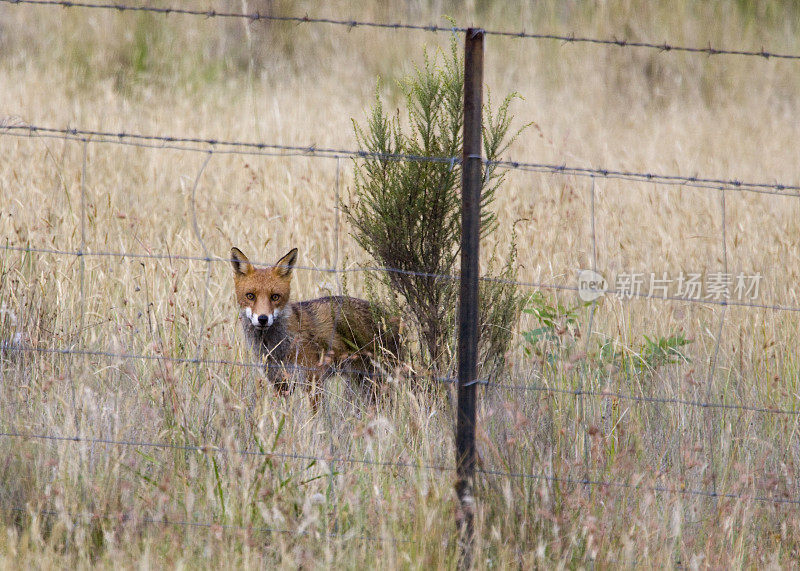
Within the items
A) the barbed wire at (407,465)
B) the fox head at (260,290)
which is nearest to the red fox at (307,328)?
the fox head at (260,290)

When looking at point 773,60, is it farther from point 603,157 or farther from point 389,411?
point 389,411

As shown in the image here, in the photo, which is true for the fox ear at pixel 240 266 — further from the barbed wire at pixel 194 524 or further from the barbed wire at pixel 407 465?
the barbed wire at pixel 194 524

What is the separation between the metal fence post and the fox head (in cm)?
218

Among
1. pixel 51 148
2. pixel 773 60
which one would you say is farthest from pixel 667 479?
pixel 773 60

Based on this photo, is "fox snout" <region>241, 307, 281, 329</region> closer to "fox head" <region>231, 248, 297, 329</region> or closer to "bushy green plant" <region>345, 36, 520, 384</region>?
"fox head" <region>231, 248, 297, 329</region>

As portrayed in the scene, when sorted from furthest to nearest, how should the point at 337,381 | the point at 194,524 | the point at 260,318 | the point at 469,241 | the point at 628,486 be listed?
the point at 337,381
the point at 260,318
the point at 628,486
the point at 194,524
the point at 469,241

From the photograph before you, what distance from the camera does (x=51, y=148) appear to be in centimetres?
896

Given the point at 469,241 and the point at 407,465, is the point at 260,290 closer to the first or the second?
the point at 407,465

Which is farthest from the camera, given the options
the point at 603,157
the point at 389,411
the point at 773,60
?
the point at 773,60

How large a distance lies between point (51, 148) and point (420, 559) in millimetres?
7091

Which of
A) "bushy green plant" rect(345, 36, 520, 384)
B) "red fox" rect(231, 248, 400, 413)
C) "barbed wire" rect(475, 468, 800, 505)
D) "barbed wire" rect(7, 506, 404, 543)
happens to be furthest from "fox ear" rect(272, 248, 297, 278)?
"barbed wire" rect(475, 468, 800, 505)

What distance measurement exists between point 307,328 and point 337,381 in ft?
1.39

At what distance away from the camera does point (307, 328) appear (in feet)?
19.9

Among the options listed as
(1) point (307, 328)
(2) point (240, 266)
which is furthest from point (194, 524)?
(1) point (307, 328)
